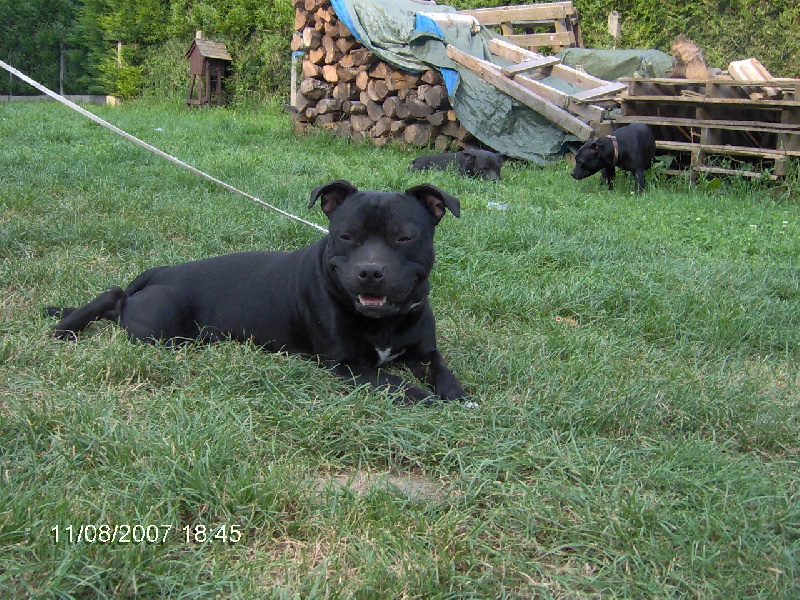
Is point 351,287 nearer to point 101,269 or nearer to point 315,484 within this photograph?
point 315,484

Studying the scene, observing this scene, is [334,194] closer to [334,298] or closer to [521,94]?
[334,298]

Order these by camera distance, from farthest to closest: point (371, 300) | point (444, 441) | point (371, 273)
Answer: point (371, 300), point (371, 273), point (444, 441)

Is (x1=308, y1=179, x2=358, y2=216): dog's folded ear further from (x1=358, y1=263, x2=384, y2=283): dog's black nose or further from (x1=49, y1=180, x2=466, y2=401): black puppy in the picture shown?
(x1=358, y1=263, x2=384, y2=283): dog's black nose

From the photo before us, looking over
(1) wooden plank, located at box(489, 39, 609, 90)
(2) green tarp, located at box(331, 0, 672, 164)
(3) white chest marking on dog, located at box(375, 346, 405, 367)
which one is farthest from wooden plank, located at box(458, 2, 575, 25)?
(3) white chest marking on dog, located at box(375, 346, 405, 367)

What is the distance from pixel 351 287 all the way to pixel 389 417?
20.4 inches

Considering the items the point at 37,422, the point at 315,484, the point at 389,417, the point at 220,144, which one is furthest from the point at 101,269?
the point at 220,144

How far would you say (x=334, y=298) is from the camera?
308 cm

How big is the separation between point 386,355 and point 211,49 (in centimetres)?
1543

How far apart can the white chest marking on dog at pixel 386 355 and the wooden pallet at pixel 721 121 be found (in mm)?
6355

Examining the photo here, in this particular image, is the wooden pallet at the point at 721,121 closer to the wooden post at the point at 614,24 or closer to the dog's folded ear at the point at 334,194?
the wooden post at the point at 614,24

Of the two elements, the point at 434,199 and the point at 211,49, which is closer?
the point at 434,199

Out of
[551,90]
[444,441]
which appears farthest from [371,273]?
[551,90]

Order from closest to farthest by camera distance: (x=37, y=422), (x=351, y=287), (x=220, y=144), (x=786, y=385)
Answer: (x=37, y=422) → (x=351, y=287) → (x=786, y=385) → (x=220, y=144)

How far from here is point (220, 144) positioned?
10.1 meters
